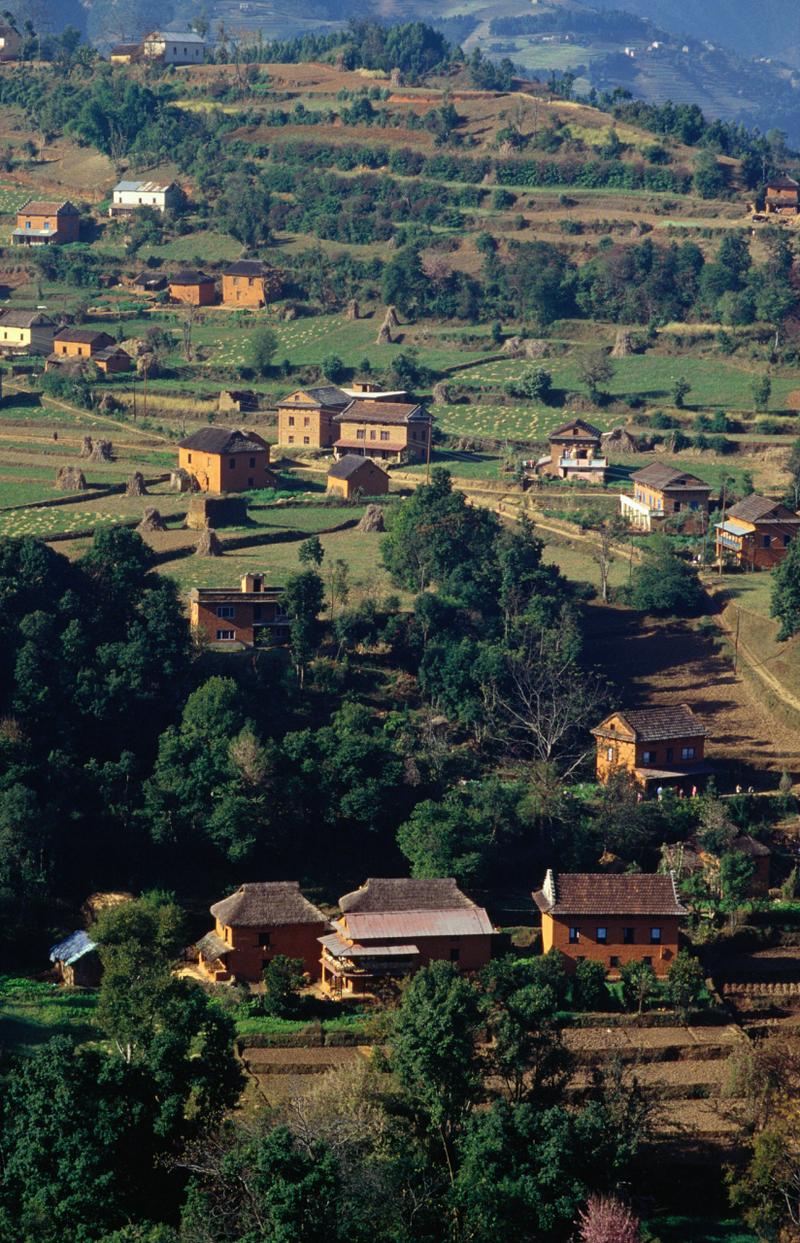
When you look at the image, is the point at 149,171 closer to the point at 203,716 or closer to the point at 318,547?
the point at 318,547

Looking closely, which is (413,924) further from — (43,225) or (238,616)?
(43,225)

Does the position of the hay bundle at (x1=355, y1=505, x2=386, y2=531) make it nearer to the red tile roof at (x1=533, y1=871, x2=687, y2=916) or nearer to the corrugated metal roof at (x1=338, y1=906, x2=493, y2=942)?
the red tile roof at (x1=533, y1=871, x2=687, y2=916)

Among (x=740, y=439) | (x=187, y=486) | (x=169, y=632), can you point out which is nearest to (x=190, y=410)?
(x=187, y=486)

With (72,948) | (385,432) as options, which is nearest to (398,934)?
(72,948)

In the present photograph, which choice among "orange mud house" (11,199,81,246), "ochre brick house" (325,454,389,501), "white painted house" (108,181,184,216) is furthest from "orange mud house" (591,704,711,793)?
"white painted house" (108,181,184,216)

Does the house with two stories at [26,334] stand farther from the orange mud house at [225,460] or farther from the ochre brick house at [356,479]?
the ochre brick house at [356,479]

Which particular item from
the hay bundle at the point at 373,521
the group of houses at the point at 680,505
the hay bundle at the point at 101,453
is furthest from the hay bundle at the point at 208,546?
the group of houses at the point at 680,505

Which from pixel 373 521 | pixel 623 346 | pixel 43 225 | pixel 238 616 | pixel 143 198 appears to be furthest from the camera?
pixel 143 198
